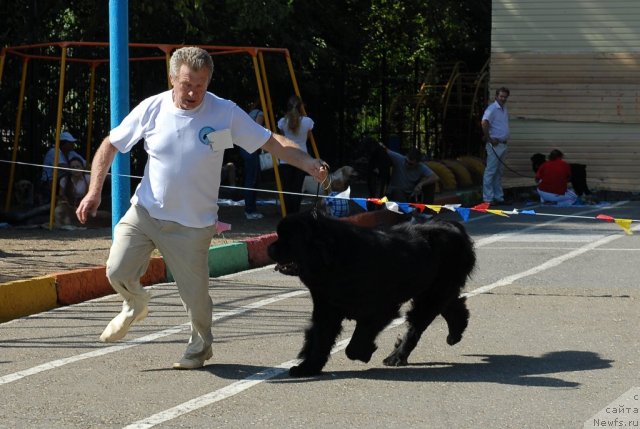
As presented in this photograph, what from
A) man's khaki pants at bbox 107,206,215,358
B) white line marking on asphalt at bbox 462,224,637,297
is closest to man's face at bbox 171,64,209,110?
man's khaki pants at bbox 107,206,215,358

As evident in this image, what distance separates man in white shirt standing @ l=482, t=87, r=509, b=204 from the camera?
20547 mm

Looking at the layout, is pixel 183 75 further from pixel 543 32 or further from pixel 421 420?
pixel 543 32

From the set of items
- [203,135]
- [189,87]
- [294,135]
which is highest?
[189,87]

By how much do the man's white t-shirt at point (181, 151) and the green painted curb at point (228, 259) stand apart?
Result: 193 inches

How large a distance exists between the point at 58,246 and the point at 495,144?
9.69 m

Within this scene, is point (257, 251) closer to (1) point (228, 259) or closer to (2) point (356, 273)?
(1) point (228, 259)

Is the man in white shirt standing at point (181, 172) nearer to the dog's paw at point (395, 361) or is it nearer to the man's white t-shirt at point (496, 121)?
the dog's paw at point (395, 361)

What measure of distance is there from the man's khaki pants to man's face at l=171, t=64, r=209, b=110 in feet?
2.20

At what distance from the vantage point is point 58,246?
42.3 feet

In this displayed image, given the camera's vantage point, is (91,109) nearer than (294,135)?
No

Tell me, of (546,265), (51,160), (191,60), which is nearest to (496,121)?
(51,160)

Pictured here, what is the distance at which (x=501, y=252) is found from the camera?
1356 centimetres

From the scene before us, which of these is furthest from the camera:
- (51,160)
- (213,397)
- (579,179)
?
(579,179)

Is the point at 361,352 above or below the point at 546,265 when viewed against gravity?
above
